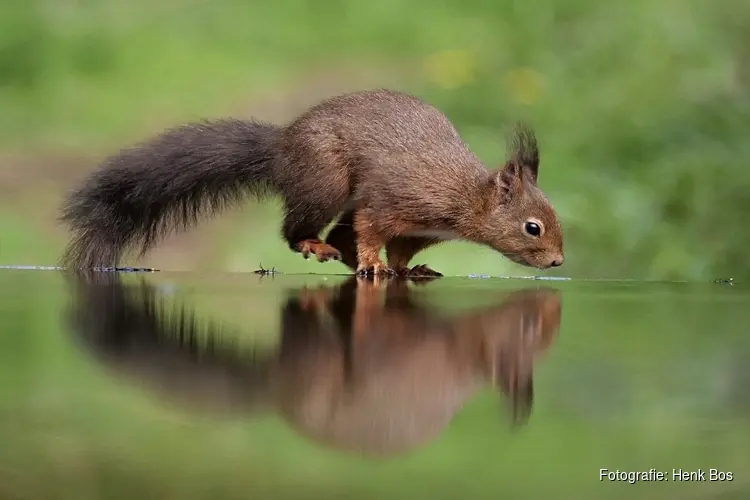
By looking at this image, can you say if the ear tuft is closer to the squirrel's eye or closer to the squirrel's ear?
the squirrel's ear

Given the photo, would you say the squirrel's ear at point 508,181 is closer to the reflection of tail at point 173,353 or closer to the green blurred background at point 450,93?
the green blurred background at point 450,93

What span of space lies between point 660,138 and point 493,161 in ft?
2.48

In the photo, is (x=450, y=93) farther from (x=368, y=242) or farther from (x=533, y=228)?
(x=368, y=242)

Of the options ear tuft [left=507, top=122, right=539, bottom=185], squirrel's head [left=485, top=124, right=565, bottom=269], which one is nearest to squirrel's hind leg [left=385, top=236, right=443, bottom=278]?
squirrel's head [left=485, top=124, right=565, bottom=269]

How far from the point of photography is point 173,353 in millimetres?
1019

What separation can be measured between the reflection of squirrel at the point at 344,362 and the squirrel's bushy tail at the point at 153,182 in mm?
1223

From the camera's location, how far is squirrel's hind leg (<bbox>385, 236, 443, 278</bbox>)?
2984 millimetres

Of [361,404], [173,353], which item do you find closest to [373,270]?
[173,353]

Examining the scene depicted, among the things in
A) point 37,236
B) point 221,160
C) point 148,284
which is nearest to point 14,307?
point 148,284

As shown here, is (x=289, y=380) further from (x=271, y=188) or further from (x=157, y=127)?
(x=157, y=127)


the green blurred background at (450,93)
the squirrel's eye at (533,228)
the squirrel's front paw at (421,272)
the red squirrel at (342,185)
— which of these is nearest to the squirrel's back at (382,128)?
the red squirrel at (342,185)

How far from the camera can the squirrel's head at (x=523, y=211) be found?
284cm

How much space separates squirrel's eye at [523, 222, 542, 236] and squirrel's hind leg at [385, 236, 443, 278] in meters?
0.31

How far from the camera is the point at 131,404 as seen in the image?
0.74 metres
